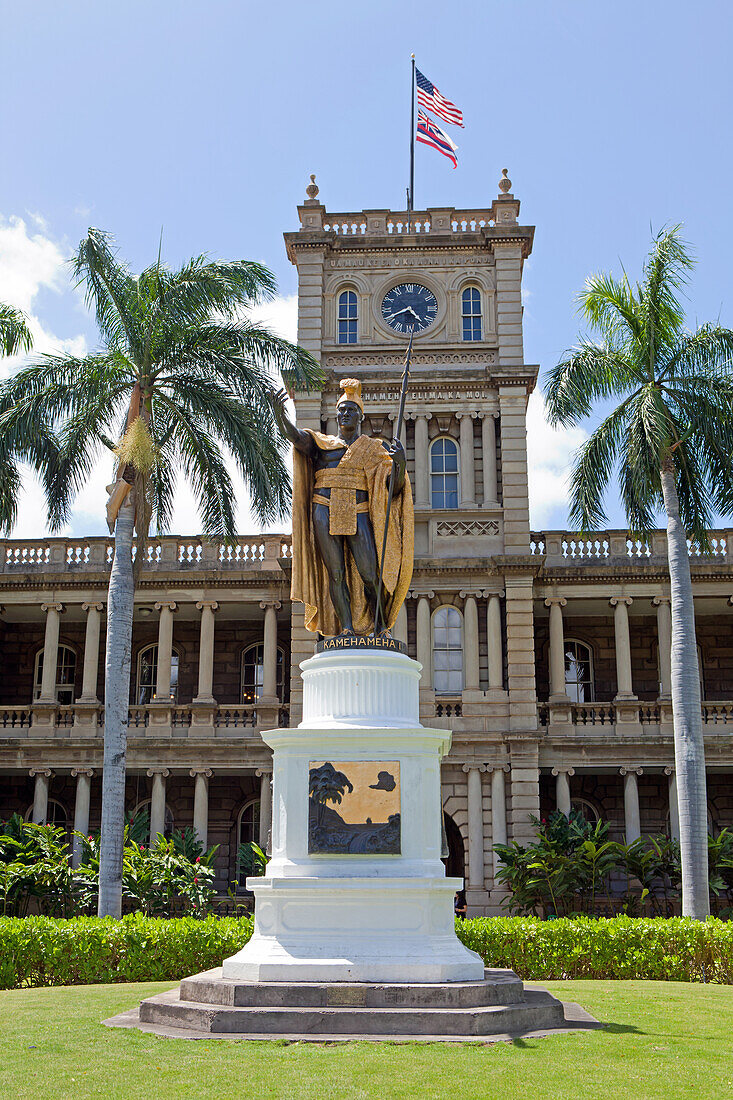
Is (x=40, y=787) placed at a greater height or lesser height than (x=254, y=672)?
lesser

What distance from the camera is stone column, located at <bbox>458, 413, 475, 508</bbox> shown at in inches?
1107

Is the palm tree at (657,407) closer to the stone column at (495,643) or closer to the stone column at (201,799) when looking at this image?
the stone column at (495,643)

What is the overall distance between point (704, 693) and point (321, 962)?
2260 cm

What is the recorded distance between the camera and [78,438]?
19.1 metres

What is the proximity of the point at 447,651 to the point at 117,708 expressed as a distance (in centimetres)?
1094

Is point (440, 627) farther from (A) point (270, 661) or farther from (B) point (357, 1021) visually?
(B) point (357, 1021)

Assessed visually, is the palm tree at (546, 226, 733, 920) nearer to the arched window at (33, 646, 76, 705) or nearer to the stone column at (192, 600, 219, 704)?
the stone column at (192, 600, 219, 704)

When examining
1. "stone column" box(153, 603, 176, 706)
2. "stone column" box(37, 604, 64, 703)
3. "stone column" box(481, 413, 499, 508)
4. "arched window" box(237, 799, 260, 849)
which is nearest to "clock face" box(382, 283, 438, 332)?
"stone column" box(481, 413, 499, 508)

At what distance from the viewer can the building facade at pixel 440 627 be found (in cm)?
2684

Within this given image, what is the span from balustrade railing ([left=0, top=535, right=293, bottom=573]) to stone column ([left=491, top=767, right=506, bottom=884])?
7420 mm

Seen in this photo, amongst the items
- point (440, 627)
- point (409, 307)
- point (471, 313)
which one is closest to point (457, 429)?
point (471, 313)

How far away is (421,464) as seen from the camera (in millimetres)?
28438

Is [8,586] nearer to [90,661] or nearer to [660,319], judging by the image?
[90,661]

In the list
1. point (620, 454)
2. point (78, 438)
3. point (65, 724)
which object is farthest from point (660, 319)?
point (65, 724)
